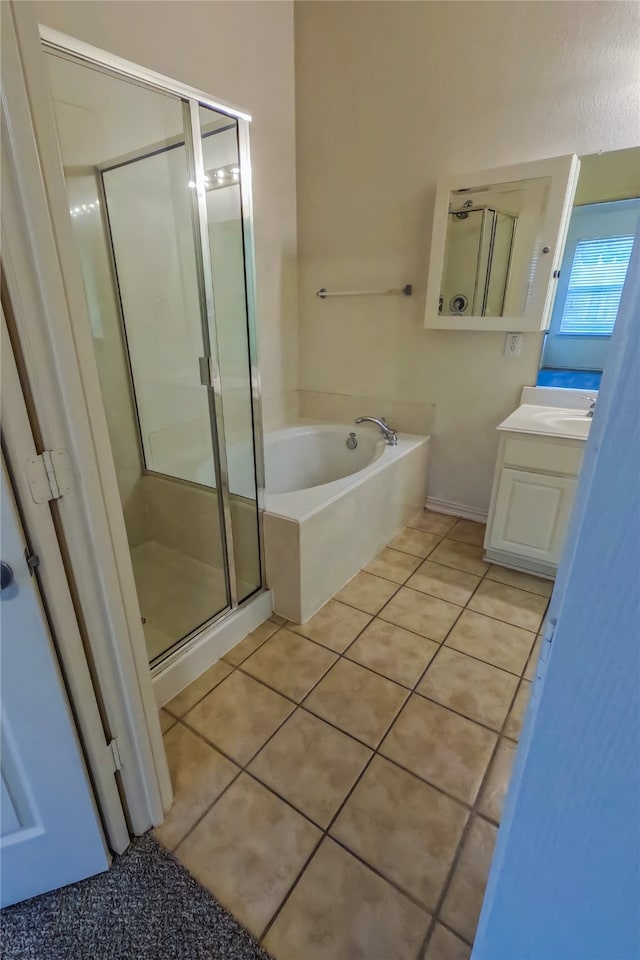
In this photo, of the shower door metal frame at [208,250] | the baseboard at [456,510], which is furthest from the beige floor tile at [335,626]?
the baseboard at [456,510]

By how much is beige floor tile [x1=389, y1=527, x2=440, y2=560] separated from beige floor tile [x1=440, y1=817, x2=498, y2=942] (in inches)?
54.5

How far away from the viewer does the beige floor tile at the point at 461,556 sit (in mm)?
2330

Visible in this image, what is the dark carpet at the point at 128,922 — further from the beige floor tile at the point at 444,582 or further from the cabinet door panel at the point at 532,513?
the cabinet door panel at the point at 532,513

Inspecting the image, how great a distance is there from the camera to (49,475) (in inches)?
32.4

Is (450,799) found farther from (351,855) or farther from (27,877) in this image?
(27,877)

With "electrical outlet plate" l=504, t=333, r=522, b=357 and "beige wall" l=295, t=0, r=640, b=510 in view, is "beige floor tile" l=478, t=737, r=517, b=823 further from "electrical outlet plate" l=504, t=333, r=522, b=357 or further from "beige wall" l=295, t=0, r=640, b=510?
"electrical outlet plate" l=504, t=333, r=522, b=357

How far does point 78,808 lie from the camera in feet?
3.24

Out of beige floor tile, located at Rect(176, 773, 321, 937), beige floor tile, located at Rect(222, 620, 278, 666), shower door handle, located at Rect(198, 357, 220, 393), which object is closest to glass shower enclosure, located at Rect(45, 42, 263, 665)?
shower door handle, located at Rect(198, 357, 220, 393)

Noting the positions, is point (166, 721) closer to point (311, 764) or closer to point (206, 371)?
point (311, 764)

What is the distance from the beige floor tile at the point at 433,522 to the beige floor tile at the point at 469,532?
0.04m

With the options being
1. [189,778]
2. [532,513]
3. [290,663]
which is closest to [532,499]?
[532,513]

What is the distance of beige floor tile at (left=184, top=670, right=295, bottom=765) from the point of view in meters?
1.40

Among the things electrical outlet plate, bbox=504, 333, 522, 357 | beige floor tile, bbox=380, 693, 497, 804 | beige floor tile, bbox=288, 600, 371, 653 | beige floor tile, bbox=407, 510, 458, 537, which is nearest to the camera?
beige floor tile, bbox=380, 693, 497, 804

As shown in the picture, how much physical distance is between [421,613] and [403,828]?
91 centimetres
